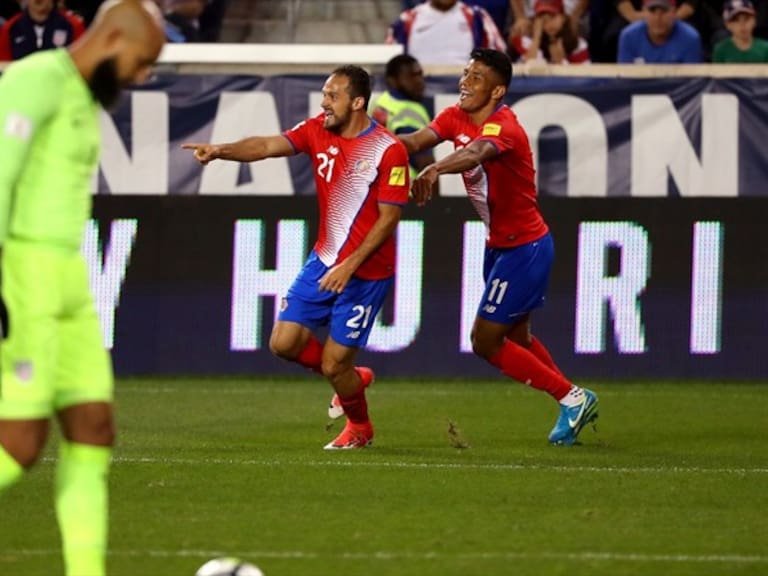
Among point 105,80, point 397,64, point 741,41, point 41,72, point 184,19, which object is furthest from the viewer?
point 184,19

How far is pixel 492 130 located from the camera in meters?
10.1

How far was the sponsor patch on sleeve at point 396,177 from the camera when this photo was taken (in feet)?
32.3

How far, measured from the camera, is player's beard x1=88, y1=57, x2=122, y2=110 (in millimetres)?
5832

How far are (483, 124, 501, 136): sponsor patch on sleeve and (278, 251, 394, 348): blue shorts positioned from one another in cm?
101

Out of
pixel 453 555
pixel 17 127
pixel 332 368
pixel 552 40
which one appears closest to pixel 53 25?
pixel 552 40

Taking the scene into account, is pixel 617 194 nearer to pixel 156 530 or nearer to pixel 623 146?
pixel 623 146

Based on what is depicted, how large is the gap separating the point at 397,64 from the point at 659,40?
9.73 ft

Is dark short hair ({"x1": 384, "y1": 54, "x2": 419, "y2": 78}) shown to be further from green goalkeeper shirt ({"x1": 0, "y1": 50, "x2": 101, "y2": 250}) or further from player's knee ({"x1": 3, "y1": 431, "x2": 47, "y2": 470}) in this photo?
player's knee ({"x1": 3, "y1": 431, "x2": 47, "y2": 470})

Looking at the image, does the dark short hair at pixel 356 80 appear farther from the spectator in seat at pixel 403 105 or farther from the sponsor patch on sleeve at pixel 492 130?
the spectator in seat at pixel 403 105

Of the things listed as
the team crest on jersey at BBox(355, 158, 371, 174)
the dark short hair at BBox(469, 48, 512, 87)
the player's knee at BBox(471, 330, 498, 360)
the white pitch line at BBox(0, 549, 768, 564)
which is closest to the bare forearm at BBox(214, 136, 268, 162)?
the team crest on jersey at BBox(355, 158, 371, 174)

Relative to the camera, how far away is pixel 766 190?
48.2ft

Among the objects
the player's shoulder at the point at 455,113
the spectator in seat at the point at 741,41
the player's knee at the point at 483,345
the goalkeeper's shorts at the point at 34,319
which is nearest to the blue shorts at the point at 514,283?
the player's knee at the point at 483,345

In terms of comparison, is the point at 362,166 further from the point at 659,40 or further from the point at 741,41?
the point at 741,41

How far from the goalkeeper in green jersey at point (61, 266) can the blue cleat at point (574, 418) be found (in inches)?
197
